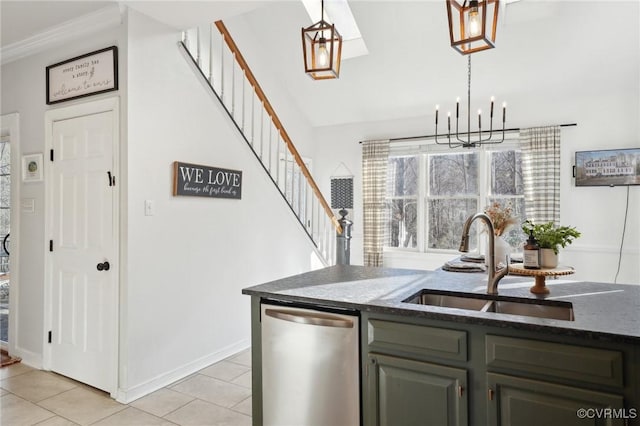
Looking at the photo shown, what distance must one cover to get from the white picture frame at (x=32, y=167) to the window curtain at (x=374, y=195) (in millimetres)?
4041

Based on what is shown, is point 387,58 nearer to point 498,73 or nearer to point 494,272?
point 498,73

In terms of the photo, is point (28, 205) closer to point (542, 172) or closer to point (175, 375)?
point (175, 375)

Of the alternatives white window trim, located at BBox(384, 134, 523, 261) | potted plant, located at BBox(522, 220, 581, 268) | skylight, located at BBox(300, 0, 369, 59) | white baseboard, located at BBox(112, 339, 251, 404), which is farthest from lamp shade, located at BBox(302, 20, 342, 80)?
white window trim, located at BBox(384, 134, 523, 261)

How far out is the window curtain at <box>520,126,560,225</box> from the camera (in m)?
4.77

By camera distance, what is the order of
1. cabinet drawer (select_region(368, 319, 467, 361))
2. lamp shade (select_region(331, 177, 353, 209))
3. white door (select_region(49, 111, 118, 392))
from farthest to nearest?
lamp shade (select_region(331, 177, 353, 209)), white door (select_region(49, 111, 118, 392)), cabinet drawer (select_region(368, 319, 467, 361))

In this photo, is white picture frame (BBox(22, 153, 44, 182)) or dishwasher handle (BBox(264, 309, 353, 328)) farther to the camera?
white picture frame (BBox(22, 153, 44, 182))

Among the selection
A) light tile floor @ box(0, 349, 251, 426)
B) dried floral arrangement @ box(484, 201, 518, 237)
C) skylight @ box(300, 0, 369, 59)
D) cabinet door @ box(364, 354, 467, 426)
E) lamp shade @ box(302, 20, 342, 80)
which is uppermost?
skylight @ box(300, 0, 369, 59)

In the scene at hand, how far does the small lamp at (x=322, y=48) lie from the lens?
91.0 inches

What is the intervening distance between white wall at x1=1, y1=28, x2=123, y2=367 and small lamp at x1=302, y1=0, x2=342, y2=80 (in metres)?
2.21

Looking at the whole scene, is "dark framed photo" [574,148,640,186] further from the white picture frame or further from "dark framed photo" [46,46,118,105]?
the white picture frame

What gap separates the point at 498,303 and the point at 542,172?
138 inches

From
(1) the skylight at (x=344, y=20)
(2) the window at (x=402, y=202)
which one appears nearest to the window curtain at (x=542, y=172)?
(2) the window at (x=402, y=202)

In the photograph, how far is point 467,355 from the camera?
1632 mm

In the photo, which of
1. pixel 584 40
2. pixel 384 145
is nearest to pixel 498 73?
pixel 584 40
